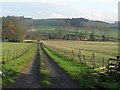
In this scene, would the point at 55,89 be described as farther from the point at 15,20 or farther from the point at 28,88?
the point at 15,20

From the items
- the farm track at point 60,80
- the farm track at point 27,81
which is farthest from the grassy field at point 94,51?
the farm track at point 27,81

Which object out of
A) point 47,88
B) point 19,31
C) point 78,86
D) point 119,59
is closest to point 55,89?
point 47,88

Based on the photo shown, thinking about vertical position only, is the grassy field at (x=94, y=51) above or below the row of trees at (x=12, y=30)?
below

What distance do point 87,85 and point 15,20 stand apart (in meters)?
150

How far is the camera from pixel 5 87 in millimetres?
17688

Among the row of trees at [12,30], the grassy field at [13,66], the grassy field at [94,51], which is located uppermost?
the row of trees at [12,30]

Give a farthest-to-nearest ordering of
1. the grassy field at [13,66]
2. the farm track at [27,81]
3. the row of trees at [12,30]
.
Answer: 1. the row of trees at [12,30]
2. the grassy field at [13,66]
3. the farm track at [27,81]

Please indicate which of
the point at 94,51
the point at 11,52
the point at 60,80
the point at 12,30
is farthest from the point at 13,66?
the point at 12,30

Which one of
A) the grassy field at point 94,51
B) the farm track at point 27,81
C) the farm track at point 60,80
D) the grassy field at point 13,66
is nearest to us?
the farm track at point 27,81

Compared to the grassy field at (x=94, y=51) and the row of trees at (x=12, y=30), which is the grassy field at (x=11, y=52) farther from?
the row of trees at (x=12, y=30)

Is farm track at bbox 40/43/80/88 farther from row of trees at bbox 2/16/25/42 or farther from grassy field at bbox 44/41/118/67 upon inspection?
row of trees at bbox 2/16/25/42

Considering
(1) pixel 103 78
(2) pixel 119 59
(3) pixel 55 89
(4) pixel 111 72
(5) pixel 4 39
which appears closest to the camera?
(3) pixel 55 89

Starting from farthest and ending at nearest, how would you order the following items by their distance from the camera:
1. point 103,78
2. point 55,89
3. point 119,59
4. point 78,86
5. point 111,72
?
point 119,59, point 111,72, point 103,78, point 78,86, point 55,89

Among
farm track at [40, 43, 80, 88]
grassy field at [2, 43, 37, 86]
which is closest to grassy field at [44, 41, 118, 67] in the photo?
grassy field at [2, 43, 37, 86]
